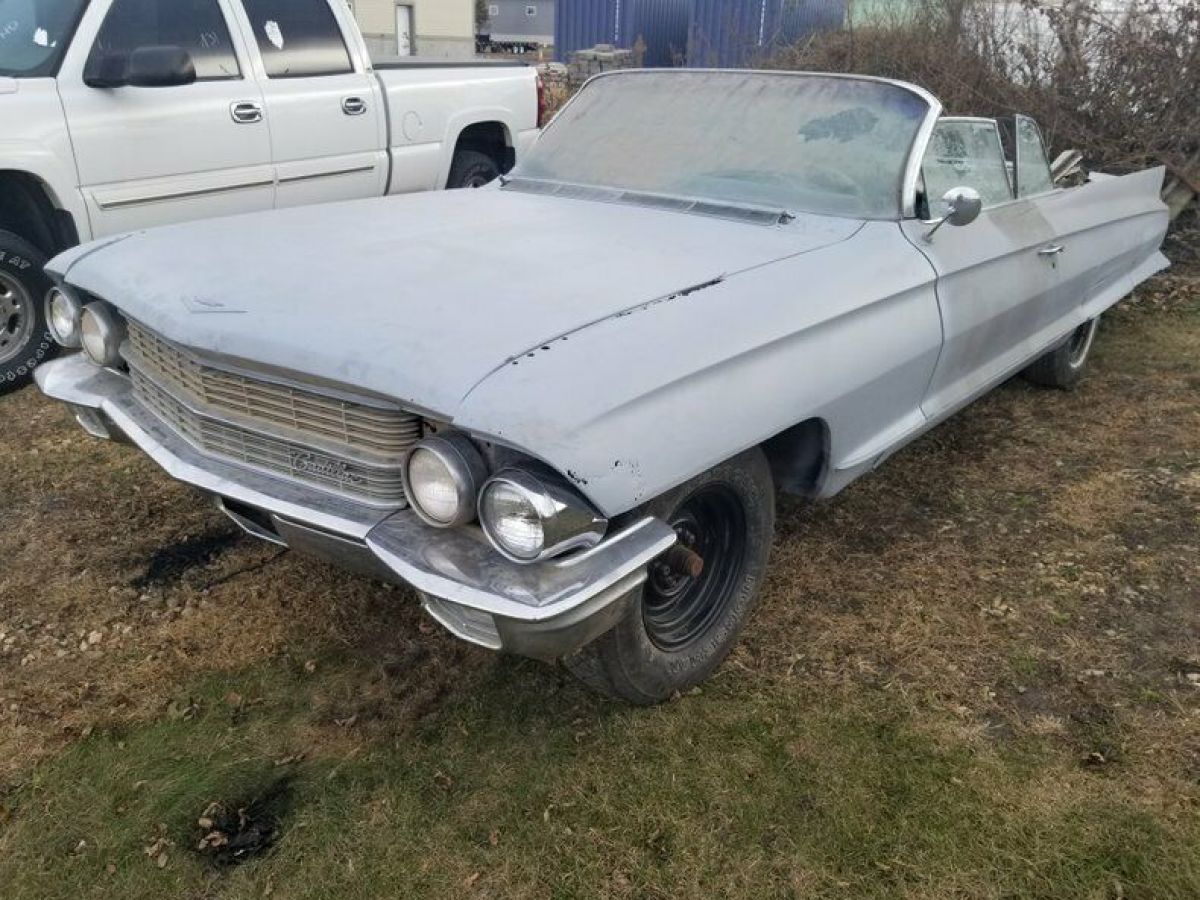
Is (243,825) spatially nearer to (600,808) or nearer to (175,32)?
(600,808)

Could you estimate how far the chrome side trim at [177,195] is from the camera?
5.09 meters

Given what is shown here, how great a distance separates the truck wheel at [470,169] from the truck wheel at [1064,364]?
12.7 ft

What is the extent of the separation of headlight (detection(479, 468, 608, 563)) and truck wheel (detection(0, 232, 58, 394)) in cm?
378

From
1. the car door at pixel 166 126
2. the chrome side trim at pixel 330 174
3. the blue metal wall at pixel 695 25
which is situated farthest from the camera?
the blue metal wall at pixel 695 25

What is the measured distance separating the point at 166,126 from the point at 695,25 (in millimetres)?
10621

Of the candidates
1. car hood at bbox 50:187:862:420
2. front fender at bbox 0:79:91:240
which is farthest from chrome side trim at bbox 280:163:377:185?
car hood at bbox 50:187:862:420

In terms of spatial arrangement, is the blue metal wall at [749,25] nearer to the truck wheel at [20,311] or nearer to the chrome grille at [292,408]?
the truck wheel at [20,311]

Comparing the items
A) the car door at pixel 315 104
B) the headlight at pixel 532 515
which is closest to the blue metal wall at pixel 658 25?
the car door at pixel 315 104

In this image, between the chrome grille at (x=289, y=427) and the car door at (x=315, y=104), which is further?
the car door at (x=315, y=104)

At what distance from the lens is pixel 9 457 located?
14.0ft

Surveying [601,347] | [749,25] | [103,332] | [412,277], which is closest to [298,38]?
[103,332]

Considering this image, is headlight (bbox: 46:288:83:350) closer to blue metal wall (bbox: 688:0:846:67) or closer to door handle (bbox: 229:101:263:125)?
door handle (bbox: 229:101:263:125)

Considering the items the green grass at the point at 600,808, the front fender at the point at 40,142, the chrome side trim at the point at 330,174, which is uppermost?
the front fender at the point at 40,142

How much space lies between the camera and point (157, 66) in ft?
15.8
